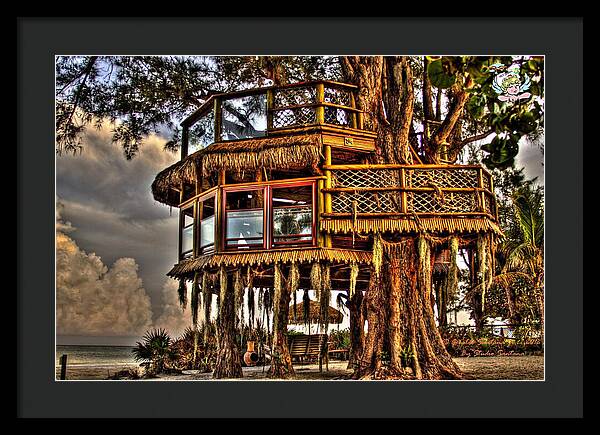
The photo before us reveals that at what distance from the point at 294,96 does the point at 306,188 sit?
189 centimetres

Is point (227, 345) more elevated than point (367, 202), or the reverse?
point (367, 202)

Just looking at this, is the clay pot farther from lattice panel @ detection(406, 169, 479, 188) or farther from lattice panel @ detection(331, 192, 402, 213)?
lattice panel @ detection(406, 169, 479, 188)

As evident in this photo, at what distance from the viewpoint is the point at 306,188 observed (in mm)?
13180

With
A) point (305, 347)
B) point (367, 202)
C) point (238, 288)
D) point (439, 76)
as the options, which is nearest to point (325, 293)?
point (238, 288)

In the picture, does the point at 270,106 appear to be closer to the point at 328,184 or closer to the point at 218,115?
the point at 218,115

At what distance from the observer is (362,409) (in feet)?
34.2

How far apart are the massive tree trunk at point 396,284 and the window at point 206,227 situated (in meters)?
2.82

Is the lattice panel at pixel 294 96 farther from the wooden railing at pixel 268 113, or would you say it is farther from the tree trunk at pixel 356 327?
the tree trunk at pixel 356 327

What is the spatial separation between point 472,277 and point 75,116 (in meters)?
8.34

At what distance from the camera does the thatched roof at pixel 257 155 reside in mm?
12062
